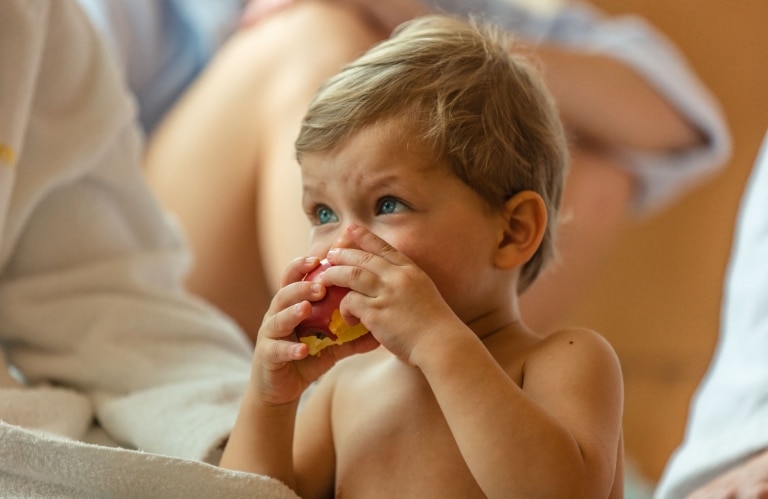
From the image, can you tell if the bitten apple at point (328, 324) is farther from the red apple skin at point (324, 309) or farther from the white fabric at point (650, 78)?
the white fabric at point (650, 78)

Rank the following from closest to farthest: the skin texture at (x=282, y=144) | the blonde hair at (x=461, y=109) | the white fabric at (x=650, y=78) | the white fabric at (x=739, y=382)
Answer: the blonde hair at (x=461, y=109)
the white fabric at (x=739, y=382)
the skin texture at (x=282, y=144)
the white fabric at (x=650, y=78)

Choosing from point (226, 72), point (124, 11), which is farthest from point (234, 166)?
point (124, 11)

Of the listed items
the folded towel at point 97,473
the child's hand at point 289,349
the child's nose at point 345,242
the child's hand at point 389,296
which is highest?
the child's nose at point 345,242

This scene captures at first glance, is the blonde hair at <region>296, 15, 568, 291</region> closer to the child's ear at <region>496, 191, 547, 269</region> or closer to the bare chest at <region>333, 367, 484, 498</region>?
the child's ear at <region>496, 191, 547, 269</region>

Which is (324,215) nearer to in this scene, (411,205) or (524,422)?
(411,205)

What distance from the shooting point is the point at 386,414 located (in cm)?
67

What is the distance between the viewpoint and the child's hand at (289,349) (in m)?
0.62

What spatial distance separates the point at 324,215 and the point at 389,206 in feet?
0.19

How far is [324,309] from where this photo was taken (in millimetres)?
612

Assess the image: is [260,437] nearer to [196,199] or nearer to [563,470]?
[563,470]

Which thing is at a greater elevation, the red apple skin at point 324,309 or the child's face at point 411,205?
the child's face at point 411,205


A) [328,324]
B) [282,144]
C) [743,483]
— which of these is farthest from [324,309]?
[282,144]

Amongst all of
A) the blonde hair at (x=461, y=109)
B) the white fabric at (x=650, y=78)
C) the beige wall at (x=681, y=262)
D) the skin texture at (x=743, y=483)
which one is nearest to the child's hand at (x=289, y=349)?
the blonde hair at (x=461, y=109)

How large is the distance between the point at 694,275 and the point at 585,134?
757 mm
